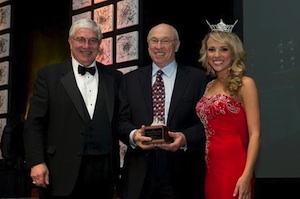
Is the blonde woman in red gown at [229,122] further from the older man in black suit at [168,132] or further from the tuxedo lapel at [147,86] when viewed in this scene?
the tuxedo lapel at [147,86]

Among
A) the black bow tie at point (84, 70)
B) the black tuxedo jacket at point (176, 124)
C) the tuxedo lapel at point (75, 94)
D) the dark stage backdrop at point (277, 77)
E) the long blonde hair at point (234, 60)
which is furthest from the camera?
the dark stage backdrop at point (277, 77)

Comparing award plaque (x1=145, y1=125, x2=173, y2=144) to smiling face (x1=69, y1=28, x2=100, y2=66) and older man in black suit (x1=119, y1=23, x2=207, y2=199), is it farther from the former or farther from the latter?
smiling face (x1=69, y1=28, x2=100, y2=66)

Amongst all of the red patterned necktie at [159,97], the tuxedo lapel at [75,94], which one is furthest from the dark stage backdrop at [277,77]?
the tuxedo lapel at [75,94]

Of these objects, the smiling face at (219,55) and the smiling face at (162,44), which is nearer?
the smiling face at (219,55)

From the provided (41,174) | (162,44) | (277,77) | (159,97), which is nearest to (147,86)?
(159,97)

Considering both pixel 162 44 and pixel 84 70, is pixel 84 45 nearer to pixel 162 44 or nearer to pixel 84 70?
pixel 84 70

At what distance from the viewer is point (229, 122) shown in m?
2.86

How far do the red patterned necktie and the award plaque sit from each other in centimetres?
20

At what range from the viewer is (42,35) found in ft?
23.4

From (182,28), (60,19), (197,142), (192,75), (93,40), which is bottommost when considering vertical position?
(197,142)

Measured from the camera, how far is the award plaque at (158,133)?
279cm

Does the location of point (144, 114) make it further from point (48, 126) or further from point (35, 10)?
point (35, 10)

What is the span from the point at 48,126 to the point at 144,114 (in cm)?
60

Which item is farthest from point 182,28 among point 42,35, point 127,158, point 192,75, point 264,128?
point 42,35
